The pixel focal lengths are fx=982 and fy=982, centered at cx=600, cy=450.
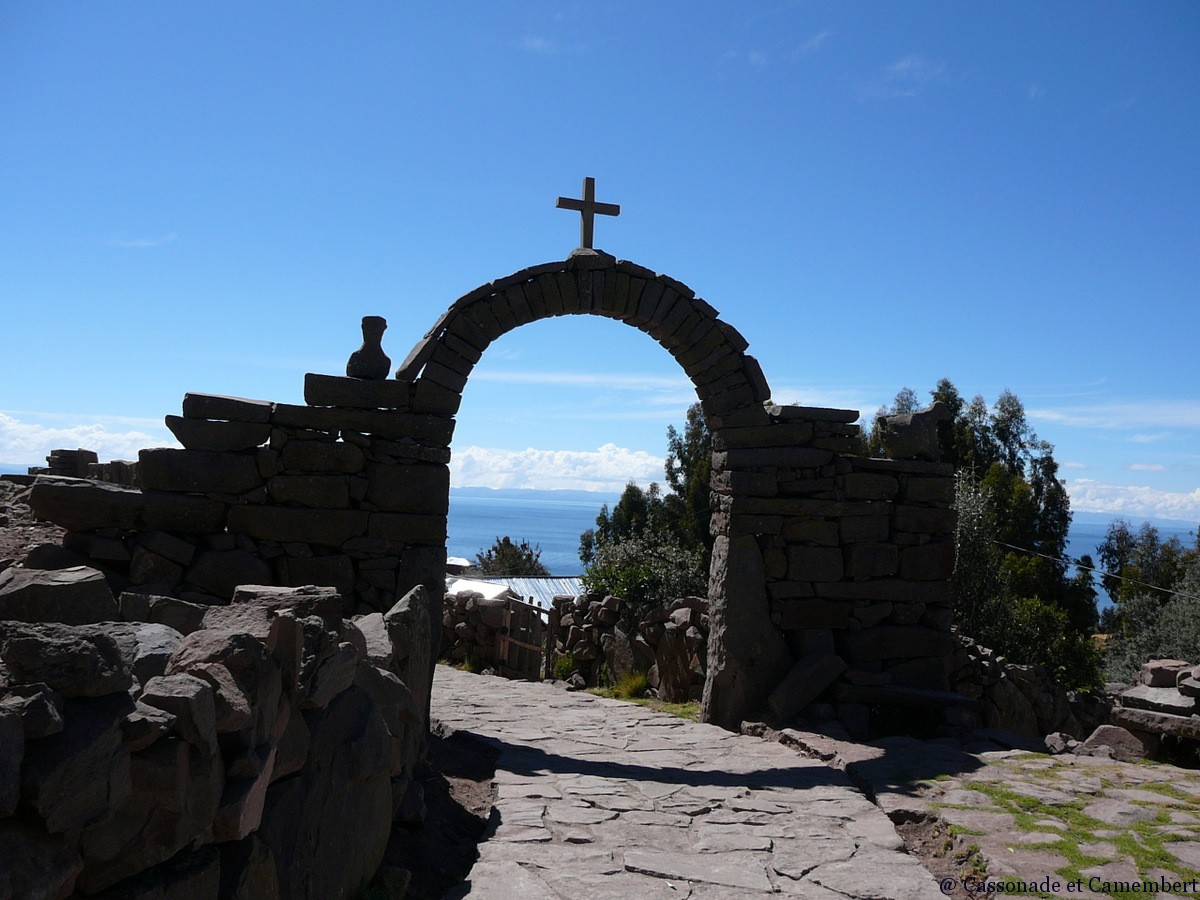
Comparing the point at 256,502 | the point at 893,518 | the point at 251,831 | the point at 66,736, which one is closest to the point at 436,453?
the point at 256,502

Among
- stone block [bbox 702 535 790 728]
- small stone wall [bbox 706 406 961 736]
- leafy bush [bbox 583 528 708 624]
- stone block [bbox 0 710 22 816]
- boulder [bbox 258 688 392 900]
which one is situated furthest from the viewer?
leafy bush [bbox 583 528 708 624]

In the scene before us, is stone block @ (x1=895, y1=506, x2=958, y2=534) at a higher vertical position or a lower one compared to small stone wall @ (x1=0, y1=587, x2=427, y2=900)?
higher

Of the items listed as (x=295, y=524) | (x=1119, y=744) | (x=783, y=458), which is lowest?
(x=1119, y=744)

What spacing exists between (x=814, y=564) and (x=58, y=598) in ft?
25.2

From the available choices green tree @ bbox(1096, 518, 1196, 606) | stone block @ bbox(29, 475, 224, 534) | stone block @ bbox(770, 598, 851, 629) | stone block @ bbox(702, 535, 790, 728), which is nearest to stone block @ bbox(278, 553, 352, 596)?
stone block @ bbox(29, 475, 224, 534)

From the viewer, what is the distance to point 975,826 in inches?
230

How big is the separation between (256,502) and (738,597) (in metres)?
4.60

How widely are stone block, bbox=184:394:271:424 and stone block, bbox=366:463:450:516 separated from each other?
1.08 m

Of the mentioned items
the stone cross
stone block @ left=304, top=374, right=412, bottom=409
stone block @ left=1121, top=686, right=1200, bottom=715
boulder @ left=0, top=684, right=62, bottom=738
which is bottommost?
stone block @ left=1121, top=686, right=1200, bottom=715

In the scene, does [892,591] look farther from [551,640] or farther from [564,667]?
[551,640]

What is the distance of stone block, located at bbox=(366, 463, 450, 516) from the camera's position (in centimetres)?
884

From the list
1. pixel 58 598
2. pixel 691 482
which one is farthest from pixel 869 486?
pixel 691 482

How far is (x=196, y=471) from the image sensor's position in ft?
28.0

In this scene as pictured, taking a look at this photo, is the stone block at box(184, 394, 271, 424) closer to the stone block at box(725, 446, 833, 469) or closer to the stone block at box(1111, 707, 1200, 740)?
the stone block at box(725, 446, 833, 469)
